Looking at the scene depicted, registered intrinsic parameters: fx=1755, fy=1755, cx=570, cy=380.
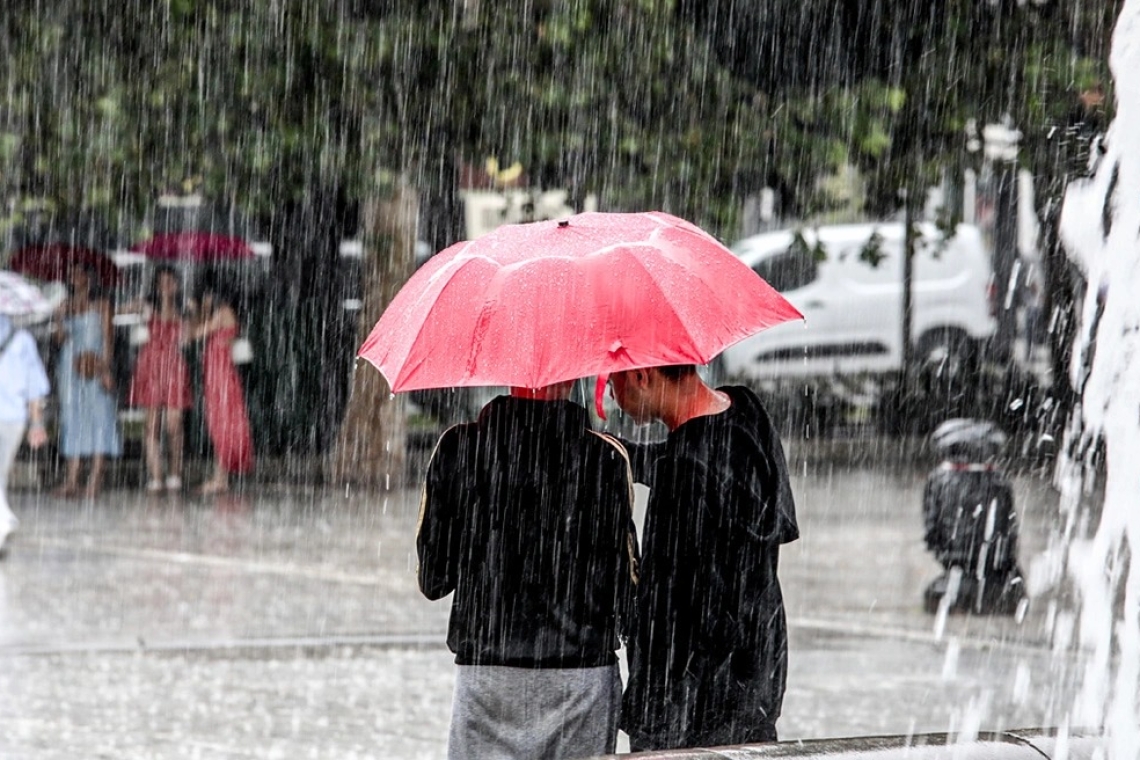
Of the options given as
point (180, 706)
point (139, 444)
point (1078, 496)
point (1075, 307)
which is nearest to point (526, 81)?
point (1075, 307)

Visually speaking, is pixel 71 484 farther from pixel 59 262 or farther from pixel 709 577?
pixel 709 577

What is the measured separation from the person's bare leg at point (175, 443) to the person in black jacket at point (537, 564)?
44.0 feet

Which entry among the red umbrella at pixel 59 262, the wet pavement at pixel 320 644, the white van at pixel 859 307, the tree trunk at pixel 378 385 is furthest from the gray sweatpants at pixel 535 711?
the white van at pixel 859 307

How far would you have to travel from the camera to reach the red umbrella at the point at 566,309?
3.68m

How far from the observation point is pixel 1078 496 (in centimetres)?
1390

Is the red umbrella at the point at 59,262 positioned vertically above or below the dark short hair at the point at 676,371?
below

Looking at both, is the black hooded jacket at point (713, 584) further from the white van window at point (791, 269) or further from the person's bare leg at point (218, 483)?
the white van window at point (791, 269)

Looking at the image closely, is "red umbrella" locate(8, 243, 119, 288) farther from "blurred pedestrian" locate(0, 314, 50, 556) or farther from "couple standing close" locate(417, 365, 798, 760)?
"couple standing close" locate(417, 365, 798, 760)

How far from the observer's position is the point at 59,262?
1817 centimetres

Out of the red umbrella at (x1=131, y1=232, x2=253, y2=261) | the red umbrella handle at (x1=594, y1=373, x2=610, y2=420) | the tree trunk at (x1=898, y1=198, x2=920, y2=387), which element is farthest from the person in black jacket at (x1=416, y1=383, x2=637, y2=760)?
the red umbrella at (x1=131, y1=232, x2=253, y2=261)

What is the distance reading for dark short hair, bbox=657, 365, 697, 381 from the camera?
3.70 meters

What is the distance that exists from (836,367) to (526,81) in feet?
27.9

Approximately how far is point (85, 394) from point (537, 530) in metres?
13.6

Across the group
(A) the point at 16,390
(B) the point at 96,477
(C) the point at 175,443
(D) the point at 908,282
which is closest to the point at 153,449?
(C) the point at 175,443
